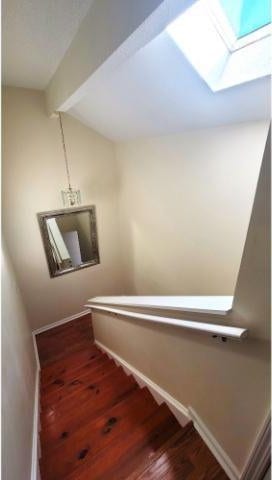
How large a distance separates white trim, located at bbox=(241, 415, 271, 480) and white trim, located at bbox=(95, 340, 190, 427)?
0.52 m

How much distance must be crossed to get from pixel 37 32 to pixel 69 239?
7.69 feet

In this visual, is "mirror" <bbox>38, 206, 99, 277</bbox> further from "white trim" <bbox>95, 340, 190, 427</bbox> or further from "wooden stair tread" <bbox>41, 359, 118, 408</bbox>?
"white trim" <bbox>95, 340, 190, 427</bbox>

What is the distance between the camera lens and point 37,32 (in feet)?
5.29

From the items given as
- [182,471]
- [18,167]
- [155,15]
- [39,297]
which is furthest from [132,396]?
[18,167]

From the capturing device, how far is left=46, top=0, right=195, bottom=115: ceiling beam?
1012 millimetres

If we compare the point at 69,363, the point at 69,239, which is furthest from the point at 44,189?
the point at 69,363

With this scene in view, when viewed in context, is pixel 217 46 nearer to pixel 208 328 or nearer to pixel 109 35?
pixel 109 35

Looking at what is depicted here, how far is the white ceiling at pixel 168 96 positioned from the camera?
152 cm

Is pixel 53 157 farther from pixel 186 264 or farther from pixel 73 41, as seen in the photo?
pixel 186 264

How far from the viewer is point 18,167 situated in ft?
9.25

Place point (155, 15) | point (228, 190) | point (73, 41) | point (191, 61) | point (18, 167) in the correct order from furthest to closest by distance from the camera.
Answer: point (18, 167) → point (228, 190) → point (73, 41) → point (191, 61) → point (155, 15)

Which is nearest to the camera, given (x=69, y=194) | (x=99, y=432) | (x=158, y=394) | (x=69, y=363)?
(x=99, y=432)

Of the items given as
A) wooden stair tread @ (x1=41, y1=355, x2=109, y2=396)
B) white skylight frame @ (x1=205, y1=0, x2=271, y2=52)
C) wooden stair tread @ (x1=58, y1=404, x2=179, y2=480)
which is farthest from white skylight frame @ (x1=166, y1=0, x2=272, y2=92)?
wooden stair tread @ (x1=41, y1=355, x2=109, y2=396)

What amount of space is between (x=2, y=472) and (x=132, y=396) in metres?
1.31
